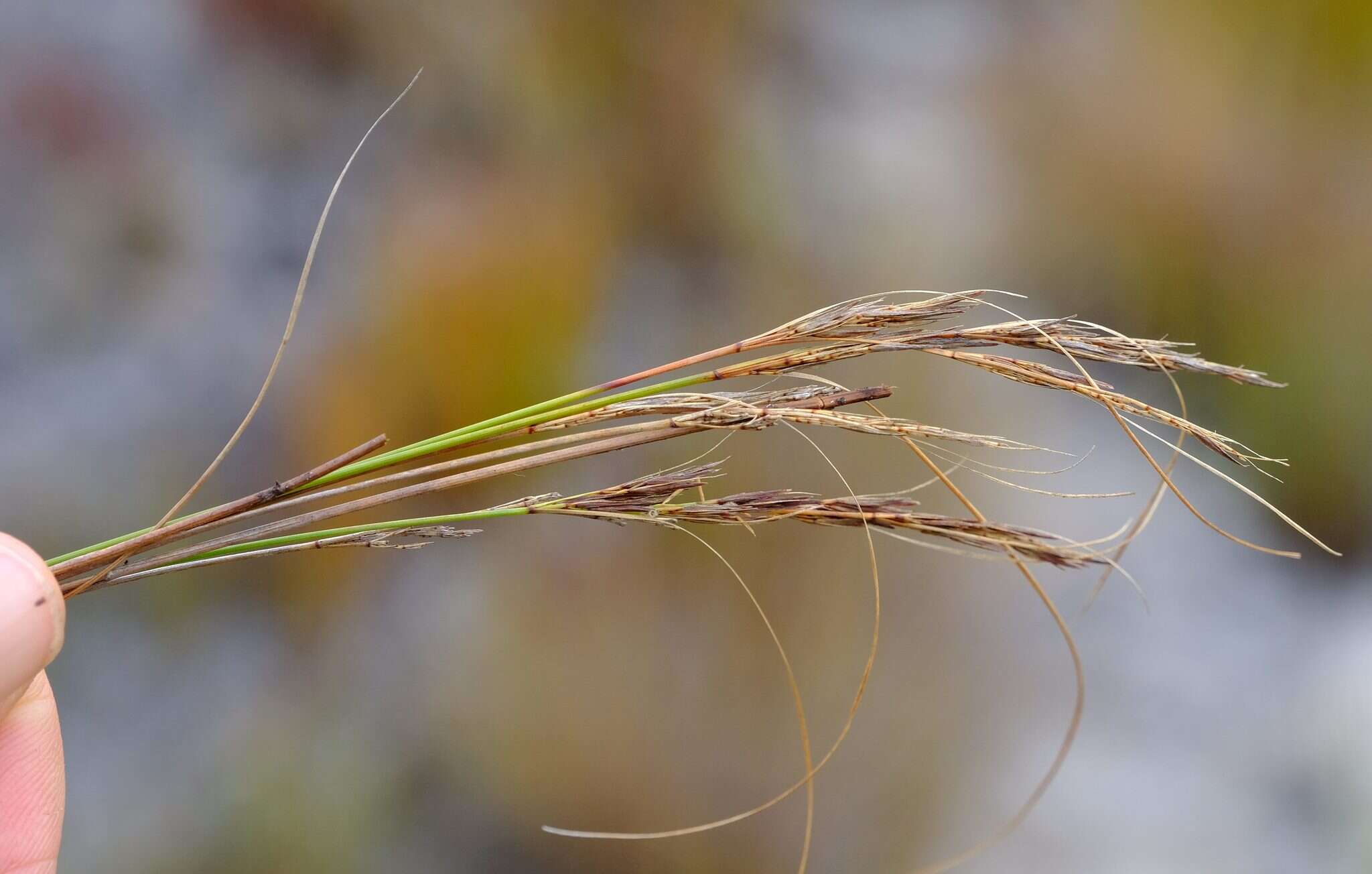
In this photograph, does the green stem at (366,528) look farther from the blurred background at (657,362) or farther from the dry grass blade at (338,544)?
the blurred background at (657,362)

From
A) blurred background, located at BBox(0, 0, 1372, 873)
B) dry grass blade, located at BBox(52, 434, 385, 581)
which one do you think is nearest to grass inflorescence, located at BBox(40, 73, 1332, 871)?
dry grass blade, located at BBox(52, 434, 385, 581)

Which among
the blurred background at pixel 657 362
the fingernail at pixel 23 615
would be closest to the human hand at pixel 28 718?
the fingernail at pixel 23 615

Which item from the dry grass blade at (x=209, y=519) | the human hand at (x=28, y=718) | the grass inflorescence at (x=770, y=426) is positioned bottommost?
the human hand at (x=28, y=718)

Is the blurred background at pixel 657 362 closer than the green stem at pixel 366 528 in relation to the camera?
No

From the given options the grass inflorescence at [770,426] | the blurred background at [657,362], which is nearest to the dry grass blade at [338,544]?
the grass inflorescence at [770,426]

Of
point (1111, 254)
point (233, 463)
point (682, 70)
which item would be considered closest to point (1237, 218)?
point (1111, 254)

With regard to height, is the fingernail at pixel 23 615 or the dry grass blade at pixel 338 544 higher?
the dry grass blade at pixel 338 544

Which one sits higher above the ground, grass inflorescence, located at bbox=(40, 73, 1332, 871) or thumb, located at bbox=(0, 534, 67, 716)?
grass inflorescence, located at bbox=(40, 73, 1332, 871)

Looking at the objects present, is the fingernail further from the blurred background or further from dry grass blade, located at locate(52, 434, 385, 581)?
the blurred background
